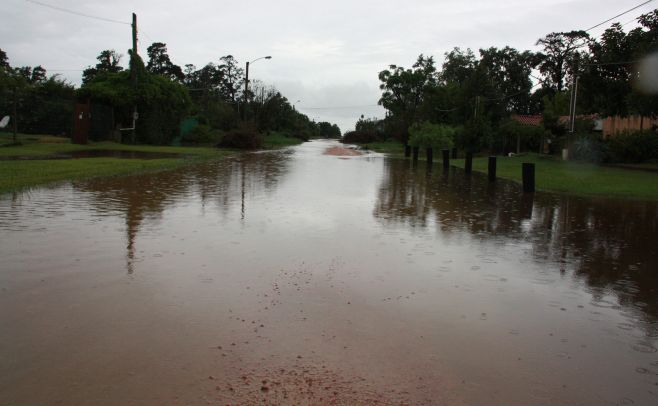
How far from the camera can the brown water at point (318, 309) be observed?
368cm

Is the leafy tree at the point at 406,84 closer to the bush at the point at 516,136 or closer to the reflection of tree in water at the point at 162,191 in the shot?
the bush at the point at 516,136

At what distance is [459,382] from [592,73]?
30445mm

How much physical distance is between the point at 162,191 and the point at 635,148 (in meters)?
27.2

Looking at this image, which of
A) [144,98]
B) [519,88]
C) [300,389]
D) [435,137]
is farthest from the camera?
[519,88]

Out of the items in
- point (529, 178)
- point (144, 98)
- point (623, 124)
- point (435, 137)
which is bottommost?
point (529, 178)

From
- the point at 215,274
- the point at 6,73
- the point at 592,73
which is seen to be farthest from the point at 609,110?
the point at 6,73

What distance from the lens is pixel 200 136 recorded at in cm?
4909

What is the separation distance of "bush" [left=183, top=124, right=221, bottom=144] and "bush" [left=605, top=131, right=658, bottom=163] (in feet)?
104

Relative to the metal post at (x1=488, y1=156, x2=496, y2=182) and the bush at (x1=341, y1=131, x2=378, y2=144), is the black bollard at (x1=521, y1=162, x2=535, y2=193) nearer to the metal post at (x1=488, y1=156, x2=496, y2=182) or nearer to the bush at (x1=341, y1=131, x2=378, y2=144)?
the metal post at (x1=488, y1=156, x2=496, y2=182)

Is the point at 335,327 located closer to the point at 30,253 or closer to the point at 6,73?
the point at 30,253

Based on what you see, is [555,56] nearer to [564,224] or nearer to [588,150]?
[588,150]

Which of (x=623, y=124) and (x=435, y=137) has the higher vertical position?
(x=623, y=124)

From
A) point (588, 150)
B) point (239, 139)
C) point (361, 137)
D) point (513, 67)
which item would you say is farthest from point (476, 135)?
point (361, 137)

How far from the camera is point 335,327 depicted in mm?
4738
